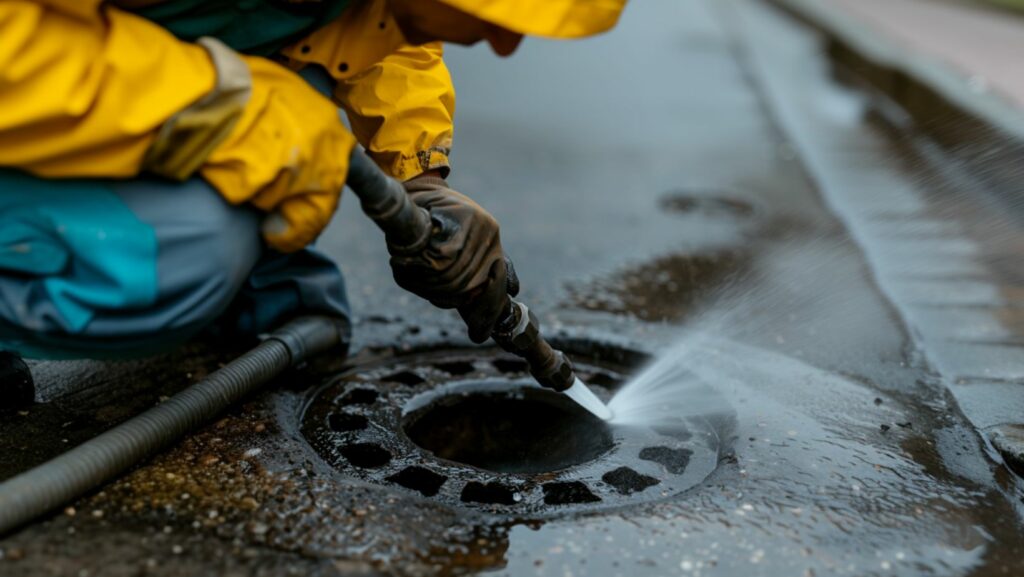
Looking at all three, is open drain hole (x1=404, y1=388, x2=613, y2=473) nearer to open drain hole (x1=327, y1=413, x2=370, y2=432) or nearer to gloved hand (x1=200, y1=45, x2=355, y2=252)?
open drain hole (x1=327, y1=413, x2=370, y2=432)

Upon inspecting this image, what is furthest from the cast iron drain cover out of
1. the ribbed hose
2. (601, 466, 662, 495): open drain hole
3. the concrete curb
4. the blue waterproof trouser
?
the concrete curb

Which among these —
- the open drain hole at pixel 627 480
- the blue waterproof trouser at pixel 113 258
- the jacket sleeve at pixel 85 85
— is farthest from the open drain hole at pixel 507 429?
the jacket sleeve at pixel 85 85

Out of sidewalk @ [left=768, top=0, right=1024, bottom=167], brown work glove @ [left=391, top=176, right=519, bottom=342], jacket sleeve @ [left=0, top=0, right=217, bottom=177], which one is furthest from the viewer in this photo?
sidewalk @ [left=768, top=0, right=1024, bottom=167]

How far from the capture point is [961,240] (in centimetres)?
389

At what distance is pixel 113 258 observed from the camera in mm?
1860

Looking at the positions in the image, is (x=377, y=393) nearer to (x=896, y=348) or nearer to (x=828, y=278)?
(x=896, y=348)

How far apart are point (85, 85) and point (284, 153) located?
0.33m

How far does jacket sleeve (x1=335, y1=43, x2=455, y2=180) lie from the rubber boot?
36.1 inches

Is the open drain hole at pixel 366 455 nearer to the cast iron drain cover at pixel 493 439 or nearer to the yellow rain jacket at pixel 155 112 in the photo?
the cast iron drain cover at pixel 493 439

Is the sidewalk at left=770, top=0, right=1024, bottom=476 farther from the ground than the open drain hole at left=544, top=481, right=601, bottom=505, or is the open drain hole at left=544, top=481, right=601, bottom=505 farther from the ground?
the sidewalk at left=770, top=0, right=1024, bottom=476

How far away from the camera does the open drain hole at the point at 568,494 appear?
2156 millimetres

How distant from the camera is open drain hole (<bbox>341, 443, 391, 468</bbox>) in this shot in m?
2.30

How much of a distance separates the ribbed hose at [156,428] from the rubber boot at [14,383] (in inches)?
14.7

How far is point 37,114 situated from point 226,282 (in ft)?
1.49
